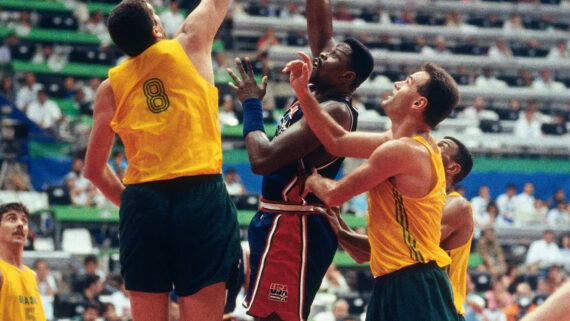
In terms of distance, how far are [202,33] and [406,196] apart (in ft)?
4.72

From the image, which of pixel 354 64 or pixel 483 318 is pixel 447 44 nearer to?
pixel 483 318

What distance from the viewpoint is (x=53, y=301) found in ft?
37.1

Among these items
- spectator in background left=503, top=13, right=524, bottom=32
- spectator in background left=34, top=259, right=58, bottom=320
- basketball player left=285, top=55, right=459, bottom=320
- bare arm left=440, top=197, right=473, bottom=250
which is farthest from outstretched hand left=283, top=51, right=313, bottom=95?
spectator in background left=503, top=13, right=524, bottom=32

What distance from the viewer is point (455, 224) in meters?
5.68

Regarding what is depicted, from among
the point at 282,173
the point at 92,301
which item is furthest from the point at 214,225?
the point at 92,301

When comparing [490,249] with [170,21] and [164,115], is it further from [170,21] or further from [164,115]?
[164,115]

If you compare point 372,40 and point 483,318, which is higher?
point 372,40

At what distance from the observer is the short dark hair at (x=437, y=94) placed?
4.76 meters

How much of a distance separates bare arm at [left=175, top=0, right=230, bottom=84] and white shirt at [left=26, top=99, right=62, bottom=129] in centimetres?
1138

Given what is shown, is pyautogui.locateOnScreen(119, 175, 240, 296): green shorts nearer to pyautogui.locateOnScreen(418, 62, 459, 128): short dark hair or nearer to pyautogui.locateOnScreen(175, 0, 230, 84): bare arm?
pyautogui.locateOnScreen(175, 0, 230, 84): bare arm

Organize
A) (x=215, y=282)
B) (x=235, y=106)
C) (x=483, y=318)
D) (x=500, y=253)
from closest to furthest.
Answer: (x=215, y=282) < (x=483, y=318) < (x=500, y=253) < (x=235, y=106)

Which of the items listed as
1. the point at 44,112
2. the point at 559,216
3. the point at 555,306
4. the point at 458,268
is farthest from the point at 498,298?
the point at 555,306

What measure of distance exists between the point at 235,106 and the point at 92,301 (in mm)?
6441

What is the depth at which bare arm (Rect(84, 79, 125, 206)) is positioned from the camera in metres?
4.64
